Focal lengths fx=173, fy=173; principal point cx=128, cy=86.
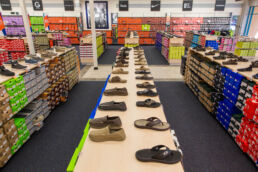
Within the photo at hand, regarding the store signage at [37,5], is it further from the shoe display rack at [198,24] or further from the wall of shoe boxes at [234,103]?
the wall of shoe boxes at [234,103]

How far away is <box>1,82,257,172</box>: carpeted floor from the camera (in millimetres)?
2869

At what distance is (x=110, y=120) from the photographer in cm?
191

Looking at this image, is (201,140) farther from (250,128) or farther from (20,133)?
(20,133)

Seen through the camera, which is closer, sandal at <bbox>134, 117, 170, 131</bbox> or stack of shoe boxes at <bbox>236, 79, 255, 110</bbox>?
sandal at <bbox>134, 117, 170, 131</bbox>

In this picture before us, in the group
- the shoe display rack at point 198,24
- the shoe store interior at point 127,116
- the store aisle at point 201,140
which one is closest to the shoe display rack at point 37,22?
the shoe store interior at point 127,116

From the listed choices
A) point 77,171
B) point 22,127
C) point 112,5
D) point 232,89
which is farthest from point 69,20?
point 77,171

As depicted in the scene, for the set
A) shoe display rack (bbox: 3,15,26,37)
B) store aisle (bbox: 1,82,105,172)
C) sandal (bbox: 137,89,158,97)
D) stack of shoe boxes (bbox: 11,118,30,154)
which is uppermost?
shoe display rack (bbox: 3,15,26,37)

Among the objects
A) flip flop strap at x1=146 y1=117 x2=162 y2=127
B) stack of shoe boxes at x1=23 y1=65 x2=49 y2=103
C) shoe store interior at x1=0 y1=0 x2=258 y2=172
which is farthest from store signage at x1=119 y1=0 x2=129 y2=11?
flip flop strap at x1=146 y1=117 x2=162 y2=127

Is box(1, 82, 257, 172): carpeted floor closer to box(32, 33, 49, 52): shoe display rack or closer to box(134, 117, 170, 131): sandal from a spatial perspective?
box(134, 117, 170, 131): sandal

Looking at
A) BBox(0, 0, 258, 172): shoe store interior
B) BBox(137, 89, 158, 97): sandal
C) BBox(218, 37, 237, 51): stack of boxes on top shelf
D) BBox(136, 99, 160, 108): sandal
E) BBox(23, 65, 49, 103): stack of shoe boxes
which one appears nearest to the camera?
BBox(0, 0, 258, 172): shoe store interior

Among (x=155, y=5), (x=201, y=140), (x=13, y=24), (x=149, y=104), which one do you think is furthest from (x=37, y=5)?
(x=201, y=140)

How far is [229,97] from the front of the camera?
3.58 meters

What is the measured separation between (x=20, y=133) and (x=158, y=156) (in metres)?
2.82

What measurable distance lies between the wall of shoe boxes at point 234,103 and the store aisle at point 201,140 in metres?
0.16
